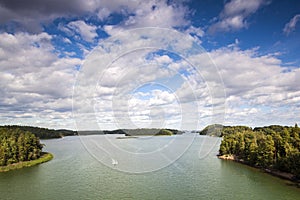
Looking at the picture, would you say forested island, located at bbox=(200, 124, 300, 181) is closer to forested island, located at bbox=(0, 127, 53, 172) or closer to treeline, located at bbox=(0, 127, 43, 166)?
forested island, located at bbox=(0, 127, 53, 172)

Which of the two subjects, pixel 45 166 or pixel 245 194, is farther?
pixel 45 166

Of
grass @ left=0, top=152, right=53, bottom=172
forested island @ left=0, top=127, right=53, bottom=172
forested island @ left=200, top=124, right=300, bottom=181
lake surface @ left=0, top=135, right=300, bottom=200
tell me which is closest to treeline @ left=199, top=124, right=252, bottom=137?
forested island @ left=200, top=124, right=300, bottom=181

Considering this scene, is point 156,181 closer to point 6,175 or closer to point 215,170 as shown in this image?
point 215,170

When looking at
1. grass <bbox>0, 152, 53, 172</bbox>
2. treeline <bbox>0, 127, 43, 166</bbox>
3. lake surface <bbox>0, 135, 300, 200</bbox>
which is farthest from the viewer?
treeline <bbox>0, 127, 43, 166</bbox>

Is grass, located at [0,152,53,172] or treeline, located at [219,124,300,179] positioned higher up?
treeline, located at [219,124,300,179]

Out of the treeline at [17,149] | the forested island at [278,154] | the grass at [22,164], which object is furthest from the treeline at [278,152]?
the treeline at [17,149]

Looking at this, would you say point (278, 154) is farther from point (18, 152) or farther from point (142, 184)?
point (18, 152)

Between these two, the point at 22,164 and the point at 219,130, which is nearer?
the point at 22,164

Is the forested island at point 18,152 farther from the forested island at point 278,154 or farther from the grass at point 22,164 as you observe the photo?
the forested island at point 278,154

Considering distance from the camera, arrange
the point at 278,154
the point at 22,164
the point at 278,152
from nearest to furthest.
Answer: the point at 278,154 → the point at 278,152 → the point at 22,164

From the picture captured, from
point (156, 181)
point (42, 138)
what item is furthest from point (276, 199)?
point (42, 138)

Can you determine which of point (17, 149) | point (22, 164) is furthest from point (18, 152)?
point (22, 164)
